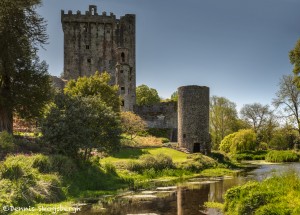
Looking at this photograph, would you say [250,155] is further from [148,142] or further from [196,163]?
[196,163]

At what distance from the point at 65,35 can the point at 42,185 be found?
51.9m

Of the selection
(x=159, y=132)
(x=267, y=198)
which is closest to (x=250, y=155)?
(x=159, y=132)

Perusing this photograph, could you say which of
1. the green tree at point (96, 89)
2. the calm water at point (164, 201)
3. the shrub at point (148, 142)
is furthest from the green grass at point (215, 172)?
the green tree at point (96, 89)

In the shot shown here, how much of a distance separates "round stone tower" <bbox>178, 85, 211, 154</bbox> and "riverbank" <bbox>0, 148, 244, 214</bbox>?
18.9 ft

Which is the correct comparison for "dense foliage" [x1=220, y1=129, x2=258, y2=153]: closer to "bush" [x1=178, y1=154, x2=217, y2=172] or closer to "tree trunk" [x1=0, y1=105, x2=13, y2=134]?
"bush" [x1=178, y1=154, x2=217, y2=172]

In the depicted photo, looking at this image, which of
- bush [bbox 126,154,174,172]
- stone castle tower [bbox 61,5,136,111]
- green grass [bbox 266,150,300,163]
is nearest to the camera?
bush [bbox 126,154,174,172]

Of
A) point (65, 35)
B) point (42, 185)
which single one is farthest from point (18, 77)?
point (65, 35)

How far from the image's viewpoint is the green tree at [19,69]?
2750cm

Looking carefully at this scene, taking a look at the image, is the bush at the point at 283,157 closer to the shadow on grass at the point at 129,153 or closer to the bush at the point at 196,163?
the bush at the point at 196,163

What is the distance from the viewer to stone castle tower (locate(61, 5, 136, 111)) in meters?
63.6

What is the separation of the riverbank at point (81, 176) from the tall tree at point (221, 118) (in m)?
41.5

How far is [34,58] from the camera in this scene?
30109 millimetres

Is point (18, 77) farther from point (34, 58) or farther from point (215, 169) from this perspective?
point (215, 169)

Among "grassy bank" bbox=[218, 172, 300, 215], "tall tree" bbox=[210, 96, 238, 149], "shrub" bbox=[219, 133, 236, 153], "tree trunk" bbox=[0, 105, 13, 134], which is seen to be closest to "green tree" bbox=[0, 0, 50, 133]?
"tree trunk" bbox=[0, 105, 13, 134]
